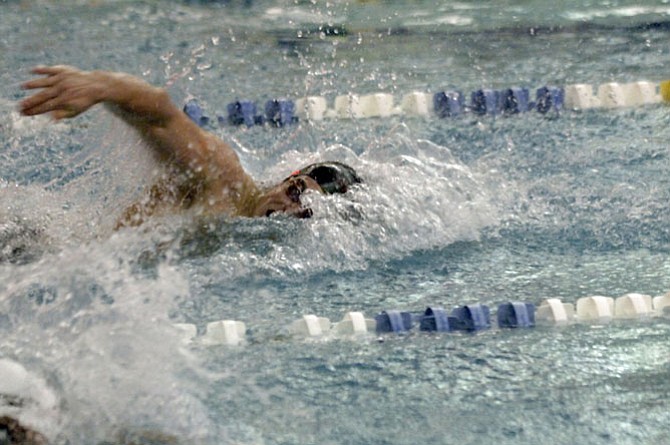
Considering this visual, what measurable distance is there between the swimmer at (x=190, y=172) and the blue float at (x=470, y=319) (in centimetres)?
65

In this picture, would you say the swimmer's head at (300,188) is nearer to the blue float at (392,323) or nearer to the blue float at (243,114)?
the blue float at (392,323)

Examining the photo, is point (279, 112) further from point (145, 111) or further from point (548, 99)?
point (145, 111)

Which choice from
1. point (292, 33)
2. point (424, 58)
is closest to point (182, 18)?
point (292, 33)

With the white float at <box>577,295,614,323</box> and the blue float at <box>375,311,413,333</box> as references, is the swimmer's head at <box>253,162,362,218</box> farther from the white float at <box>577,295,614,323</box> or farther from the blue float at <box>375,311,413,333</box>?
the white float at <box>577,295,614,323</box>

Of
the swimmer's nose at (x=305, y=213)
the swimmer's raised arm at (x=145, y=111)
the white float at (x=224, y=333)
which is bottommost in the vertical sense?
the white float at (x=224, y=333)

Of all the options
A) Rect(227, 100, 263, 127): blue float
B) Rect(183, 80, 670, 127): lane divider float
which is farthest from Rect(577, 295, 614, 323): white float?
Rect(227, 100, 263, 127): blue float

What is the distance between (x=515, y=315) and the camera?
2619 millimetres

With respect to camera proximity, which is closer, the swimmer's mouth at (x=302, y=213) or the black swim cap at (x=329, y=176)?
the swimmer's mouth at (x=302, y=213)

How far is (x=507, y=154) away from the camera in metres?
4.11

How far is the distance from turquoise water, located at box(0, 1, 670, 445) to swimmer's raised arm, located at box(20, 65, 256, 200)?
0.30 feet

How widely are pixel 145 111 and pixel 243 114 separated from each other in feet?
5.44

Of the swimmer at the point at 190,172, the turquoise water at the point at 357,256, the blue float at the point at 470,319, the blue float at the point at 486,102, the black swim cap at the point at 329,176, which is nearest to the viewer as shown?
the turquoise water at the point at 357,256

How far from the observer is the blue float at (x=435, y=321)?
2.58m

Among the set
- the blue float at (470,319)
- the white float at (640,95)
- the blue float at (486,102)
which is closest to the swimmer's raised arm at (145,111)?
the blue float at (470,319)
